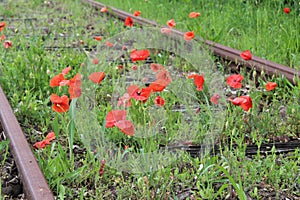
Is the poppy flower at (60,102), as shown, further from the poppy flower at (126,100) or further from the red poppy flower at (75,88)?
the poppy flower at (126,100)

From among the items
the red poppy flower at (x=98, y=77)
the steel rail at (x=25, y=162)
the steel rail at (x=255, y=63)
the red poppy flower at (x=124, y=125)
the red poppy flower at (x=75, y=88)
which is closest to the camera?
the steel rail at (x=25, y=162)

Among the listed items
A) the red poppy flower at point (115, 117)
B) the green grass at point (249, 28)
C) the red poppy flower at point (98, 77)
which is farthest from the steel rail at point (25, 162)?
the green grass at point (249, 28)

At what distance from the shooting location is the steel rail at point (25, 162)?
6.75ft

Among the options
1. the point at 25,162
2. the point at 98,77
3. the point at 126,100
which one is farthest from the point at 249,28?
the point at 25,162

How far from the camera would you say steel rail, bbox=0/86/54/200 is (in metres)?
2.06

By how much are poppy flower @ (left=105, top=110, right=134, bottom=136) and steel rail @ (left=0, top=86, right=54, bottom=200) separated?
370 mm

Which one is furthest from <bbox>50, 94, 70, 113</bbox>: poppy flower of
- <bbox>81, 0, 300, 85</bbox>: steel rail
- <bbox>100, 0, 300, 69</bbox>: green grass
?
<bbox>100, 0, 300, 69</bbox>: green grass

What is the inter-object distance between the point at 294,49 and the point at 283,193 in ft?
8.21

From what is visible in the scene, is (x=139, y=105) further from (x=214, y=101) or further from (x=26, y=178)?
(x=26, y=178)

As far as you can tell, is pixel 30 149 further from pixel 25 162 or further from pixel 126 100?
pixel 126 100

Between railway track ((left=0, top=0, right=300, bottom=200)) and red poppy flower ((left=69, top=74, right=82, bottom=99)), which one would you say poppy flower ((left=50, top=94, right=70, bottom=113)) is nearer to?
red poppy flower ((left=69, top=74, right=82, bottom=99))

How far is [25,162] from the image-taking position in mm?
2338

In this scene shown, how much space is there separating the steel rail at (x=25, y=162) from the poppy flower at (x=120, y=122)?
14.6 inches

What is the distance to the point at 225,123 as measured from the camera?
296 cm
